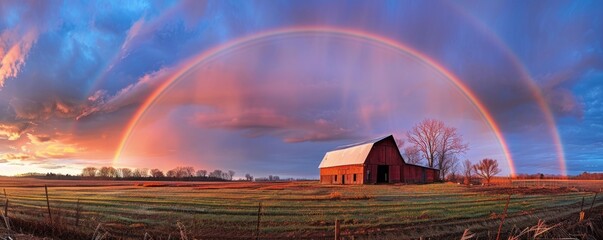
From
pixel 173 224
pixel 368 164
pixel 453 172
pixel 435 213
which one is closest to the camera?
pixel 173 224

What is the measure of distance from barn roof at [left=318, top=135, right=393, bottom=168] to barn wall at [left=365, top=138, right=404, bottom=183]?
1.12 meters

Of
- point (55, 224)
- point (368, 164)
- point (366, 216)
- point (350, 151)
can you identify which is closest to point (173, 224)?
point (55, 224)

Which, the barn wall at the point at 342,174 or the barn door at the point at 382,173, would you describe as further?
the barn door at the point at 382,173

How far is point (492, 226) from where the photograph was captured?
2081 centimetres

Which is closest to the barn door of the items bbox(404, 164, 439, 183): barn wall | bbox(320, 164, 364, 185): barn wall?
bbox(404, 164, 439, 183): barn wall

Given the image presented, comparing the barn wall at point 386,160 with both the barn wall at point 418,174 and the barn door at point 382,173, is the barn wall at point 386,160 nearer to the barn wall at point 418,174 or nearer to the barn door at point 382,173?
the barn door at point 382,173

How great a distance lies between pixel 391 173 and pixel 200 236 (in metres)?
65.2

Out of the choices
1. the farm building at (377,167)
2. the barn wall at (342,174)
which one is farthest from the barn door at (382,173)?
the barn wall at (342,174)

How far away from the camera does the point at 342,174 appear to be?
84.9 m

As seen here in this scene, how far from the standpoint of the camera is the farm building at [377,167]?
76.8 m

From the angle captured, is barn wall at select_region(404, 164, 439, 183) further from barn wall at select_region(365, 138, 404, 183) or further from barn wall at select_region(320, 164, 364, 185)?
barn wall at select_region(320, 164, 364, 185)

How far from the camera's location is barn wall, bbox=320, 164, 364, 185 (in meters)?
76.8

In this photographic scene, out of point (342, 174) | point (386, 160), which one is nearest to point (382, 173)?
point (386, 160)

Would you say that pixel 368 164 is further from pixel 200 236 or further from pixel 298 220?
pixel 200 236
